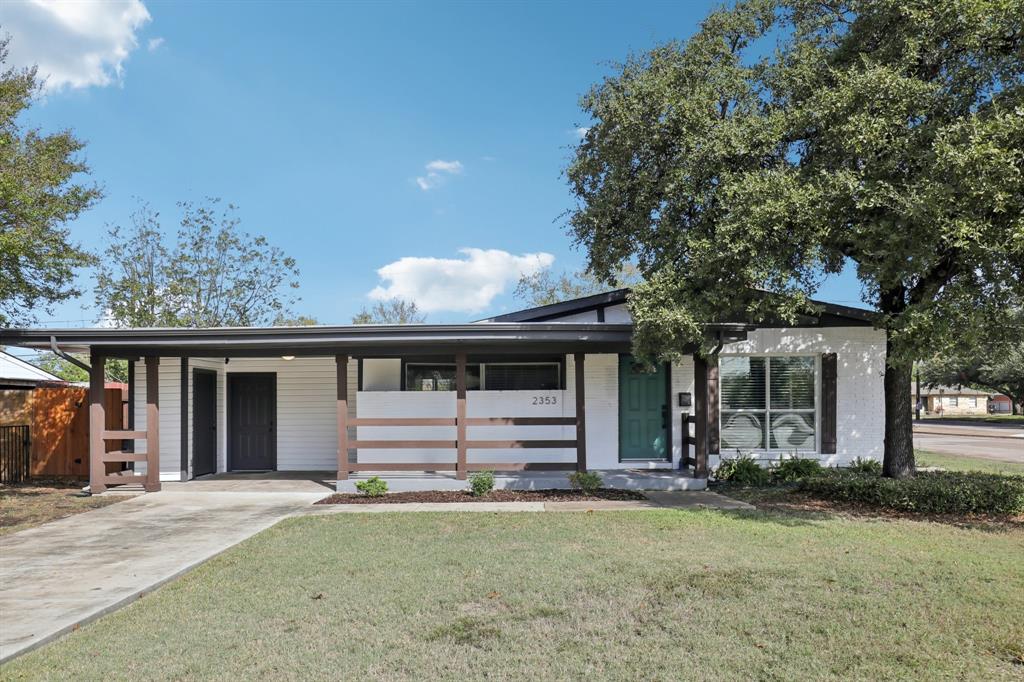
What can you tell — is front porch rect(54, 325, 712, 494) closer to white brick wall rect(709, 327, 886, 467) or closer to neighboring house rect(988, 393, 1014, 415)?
white brick wall rect(709, 327, 886, 467)

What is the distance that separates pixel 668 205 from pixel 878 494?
5.04m

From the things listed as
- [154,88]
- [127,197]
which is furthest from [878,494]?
[127,197]

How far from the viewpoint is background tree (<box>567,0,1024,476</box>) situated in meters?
7.13

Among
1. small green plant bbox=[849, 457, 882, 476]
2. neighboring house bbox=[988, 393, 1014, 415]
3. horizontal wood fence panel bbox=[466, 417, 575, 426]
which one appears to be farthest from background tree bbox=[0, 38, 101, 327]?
neighboring house bbox=[988, 393, 1014, 415]

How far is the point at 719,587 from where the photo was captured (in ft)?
17.1

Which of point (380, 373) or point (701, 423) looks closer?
point (701, 423)

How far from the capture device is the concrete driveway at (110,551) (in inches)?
191

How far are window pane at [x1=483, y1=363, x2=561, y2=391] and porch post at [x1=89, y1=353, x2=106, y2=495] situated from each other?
638cm

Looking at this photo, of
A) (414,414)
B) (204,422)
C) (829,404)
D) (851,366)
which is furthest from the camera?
(204,422)

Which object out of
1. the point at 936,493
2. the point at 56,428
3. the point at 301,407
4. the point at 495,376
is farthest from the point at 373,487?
the point at 56,428

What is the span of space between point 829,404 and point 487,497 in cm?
653

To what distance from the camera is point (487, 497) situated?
9977 millimetres

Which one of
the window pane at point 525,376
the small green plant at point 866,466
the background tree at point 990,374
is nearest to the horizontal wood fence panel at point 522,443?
the window pane at point 525,376

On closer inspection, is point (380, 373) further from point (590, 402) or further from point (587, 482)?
point (587, 482)
